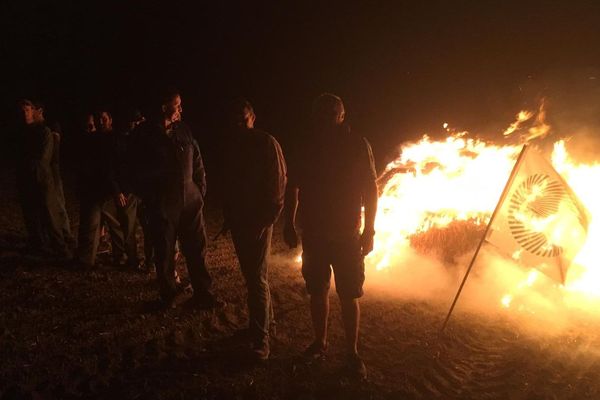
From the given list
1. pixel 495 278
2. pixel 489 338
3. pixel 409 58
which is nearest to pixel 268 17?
pixel 409 58

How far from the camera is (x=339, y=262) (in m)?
3.96

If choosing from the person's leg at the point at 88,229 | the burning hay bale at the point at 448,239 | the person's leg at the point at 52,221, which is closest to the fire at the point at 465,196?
the burning hay bale at the point at 448,239

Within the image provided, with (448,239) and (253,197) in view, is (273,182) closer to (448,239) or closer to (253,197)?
(253,197)

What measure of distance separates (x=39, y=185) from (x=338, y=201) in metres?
5.28

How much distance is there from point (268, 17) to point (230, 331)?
19.2m

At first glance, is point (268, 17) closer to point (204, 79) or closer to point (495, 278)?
point (204, 79)

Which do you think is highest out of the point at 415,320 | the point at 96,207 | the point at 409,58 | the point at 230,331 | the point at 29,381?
the point at 409,58

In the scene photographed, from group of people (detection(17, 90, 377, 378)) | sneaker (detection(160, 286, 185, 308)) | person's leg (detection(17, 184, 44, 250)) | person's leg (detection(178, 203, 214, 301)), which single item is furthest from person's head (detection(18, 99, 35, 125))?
sneaker (detection(160, 286, 185, 308))

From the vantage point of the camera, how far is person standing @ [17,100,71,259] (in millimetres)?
6566

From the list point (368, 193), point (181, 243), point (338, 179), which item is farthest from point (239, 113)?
point (181, 243)

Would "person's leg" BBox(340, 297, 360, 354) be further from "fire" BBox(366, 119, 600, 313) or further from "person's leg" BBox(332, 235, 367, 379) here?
"fire" BBox(366, 119, 600, 313)

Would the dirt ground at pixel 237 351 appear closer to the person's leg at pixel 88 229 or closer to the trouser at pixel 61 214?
the person's leg at pixel 88 229

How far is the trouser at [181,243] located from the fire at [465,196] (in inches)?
128

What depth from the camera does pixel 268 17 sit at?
20.9 meters
